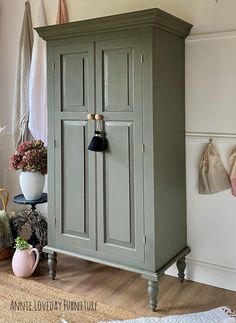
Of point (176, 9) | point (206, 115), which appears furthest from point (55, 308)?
point (176, 9)

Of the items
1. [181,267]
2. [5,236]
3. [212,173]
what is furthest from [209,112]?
[5,236]

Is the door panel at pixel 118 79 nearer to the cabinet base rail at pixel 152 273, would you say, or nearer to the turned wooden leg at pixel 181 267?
the cabinet base rail at pixel 152 273

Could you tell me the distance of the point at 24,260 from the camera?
276 cm

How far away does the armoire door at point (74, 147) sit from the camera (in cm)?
248

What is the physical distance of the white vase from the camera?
2910 millimetres

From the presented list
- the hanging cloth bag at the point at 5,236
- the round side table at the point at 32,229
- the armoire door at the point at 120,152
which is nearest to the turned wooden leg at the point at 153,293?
the armoire door at the point at 120,152

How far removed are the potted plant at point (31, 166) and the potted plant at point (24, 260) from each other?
37cm

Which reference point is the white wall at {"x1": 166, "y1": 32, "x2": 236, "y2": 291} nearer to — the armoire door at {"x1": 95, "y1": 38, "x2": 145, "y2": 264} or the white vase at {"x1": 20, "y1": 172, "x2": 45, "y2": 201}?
the armoire door at {"x1": 95, "y1": 38, "x2": 145, "y2": 264}

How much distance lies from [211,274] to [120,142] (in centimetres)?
113

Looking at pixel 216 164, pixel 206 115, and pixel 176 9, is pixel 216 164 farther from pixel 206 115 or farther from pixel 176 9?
pixel 176 9

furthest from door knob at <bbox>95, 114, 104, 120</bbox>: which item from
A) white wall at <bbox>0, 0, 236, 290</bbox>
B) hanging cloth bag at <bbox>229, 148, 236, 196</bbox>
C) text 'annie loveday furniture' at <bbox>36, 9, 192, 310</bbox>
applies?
hanging cloth bag at <bbox>229, 148, 236, 196</bbox>

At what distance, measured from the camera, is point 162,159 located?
7.73ft

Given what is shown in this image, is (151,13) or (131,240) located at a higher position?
(151,13)

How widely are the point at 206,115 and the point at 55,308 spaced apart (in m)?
1.54
